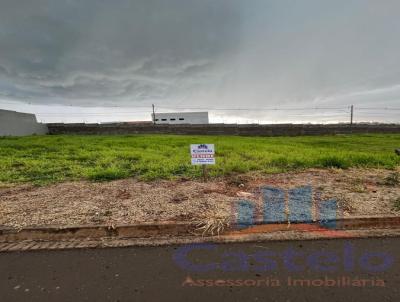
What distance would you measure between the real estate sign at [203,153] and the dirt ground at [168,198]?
515 mm

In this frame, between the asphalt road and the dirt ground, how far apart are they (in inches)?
27.4

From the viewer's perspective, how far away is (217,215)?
11.7 ft

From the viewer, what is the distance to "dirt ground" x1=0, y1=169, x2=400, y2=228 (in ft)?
11.7

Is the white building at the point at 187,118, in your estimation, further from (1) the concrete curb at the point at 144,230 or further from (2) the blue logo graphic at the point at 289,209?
(1) the concrete curb at the point at 144,230

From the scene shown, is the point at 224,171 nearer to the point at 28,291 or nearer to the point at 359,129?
the point at 28,291

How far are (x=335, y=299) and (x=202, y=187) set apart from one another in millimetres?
3262

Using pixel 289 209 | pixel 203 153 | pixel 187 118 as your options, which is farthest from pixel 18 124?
pixel 187 118

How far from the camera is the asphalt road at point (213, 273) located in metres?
2.14

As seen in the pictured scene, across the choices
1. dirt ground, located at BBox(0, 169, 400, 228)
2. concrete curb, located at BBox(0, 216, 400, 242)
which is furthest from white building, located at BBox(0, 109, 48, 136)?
concrete curb, located at BBox(0, 216, 400, 242)

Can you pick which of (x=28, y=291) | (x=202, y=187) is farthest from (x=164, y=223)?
(x=202, y=187)

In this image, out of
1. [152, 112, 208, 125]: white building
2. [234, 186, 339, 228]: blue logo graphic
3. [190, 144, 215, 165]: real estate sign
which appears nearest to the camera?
[234, 186, 339, 228]: blue logo graphic

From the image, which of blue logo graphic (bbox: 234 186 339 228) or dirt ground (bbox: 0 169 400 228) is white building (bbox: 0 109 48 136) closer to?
dirt ground (bbox: 0 169 400 228)

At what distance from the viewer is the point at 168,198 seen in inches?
173

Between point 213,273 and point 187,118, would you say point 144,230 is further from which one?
point 187,118
